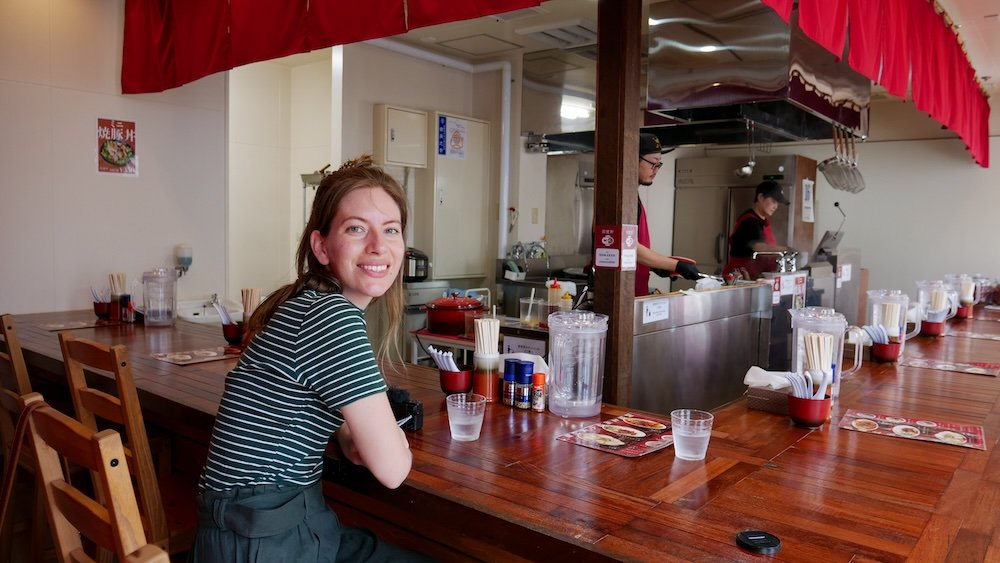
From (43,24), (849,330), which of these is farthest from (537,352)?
(43,24)

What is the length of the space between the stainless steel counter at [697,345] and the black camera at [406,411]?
1.57m

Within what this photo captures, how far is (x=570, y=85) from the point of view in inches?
252

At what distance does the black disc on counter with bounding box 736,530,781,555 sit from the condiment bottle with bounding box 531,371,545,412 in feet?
3.08

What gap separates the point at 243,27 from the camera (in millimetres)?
3379

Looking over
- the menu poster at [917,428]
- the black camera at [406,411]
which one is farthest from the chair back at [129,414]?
the menu poster at [917,428]

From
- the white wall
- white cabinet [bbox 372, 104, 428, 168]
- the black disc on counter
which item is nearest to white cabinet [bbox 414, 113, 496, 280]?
white cabinet [bbox 372, 104, 428, 168]

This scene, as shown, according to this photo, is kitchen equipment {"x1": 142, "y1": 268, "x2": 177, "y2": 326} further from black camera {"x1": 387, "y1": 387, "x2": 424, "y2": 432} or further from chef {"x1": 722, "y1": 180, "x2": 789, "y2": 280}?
chef {"x1": 722, "y1": 180, "x2": 789, "y2": 280}

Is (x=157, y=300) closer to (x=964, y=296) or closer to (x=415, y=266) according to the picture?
(x=415, y=266)

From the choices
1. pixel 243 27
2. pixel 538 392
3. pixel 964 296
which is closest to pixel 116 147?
pixel 243 27

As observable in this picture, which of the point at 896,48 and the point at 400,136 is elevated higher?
the point at 896,48

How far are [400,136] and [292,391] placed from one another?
16.0ft

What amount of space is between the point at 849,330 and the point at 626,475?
1.81 metres

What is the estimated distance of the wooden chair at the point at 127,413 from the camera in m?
1.94

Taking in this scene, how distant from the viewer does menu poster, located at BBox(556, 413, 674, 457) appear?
5.92 feet
